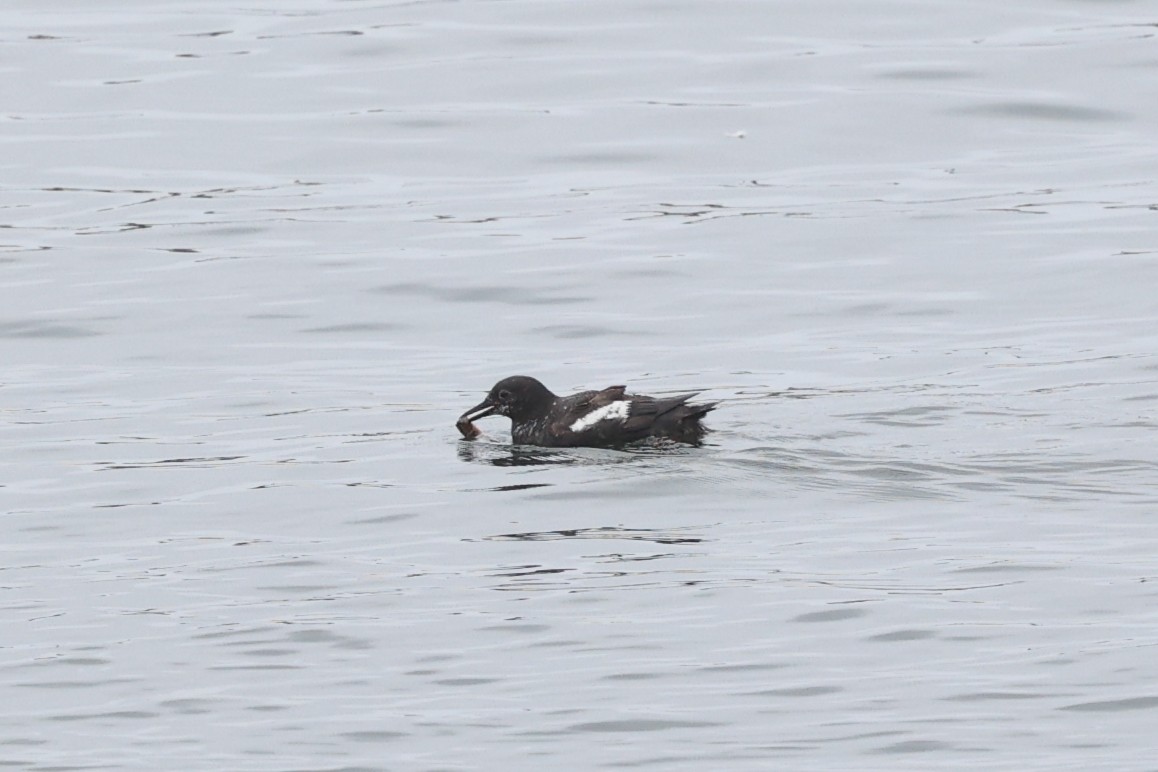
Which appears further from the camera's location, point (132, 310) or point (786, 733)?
point (132, 310)

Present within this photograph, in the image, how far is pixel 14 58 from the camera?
98.4 feet

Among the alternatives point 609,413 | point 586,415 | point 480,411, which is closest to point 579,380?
point 480,411

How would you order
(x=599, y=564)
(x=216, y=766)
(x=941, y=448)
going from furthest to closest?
(x=941, y=448), (x=599, y=564), (x=216, y=766)

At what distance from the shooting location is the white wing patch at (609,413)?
13695 mm

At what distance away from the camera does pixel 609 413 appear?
45.0 feet

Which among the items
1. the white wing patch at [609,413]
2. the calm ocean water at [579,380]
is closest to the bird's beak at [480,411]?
the calm ocean water at [579,380]

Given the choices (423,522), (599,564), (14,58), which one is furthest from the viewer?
(14,58)

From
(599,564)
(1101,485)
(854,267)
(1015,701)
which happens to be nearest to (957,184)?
(854,267)

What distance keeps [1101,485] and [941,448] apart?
1274mm

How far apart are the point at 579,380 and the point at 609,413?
7.54 feet

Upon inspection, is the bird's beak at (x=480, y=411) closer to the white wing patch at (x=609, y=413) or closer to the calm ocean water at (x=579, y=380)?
the calm ocean water at (x=579, y=380)

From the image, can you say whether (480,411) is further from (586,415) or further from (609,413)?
(609,413)

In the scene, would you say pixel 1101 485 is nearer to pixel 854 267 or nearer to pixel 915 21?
pixel 854 267

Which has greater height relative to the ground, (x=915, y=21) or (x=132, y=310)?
(x=915, y=21)
